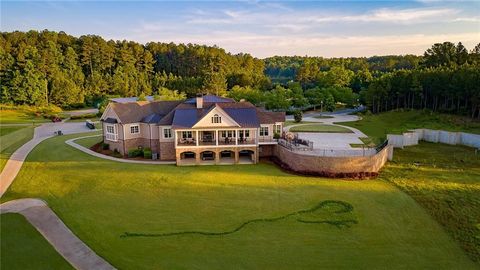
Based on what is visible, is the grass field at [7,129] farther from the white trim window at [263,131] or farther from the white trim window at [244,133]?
the white trim window at [263,131]

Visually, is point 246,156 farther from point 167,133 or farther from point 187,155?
point 167,133

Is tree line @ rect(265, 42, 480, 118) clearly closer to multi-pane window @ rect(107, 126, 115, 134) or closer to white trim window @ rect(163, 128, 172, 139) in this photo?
white trim window @ rect(163, 128, 172, 139)

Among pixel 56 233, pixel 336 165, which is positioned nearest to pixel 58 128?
pixel 56 233

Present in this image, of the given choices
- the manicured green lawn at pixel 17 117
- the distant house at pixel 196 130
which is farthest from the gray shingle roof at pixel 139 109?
the manicured green lawn at pixel 17 117

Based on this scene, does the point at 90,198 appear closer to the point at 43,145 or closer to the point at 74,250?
the point at 74,250

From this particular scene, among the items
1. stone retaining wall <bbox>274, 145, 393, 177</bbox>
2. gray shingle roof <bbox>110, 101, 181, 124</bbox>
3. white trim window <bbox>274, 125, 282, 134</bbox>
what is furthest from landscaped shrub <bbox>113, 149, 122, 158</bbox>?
stone retaining wall <bbox>274, 145, 393, 177</bbox>

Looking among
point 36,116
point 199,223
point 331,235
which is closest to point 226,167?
point 199,223
